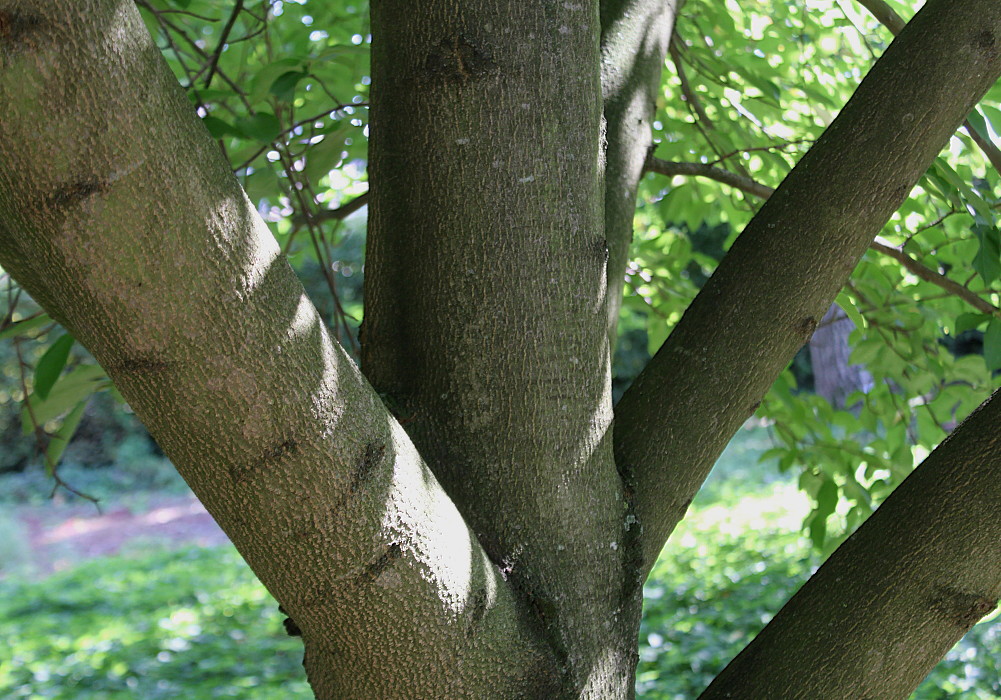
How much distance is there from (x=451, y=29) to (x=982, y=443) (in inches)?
37.5

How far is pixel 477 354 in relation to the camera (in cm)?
123

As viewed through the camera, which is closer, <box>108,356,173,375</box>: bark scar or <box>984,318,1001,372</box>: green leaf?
<box>108,356,173,375</box>: bark scar

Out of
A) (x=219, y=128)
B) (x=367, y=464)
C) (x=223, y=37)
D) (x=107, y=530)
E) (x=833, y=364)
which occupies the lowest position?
(x=367, y=464)

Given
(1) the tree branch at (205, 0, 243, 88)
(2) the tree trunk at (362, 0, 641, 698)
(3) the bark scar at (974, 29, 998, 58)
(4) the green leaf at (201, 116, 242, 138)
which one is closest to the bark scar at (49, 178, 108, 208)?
(2) the tree trunk at (362, 0, 641, 698)

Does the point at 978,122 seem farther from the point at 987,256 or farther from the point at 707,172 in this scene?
the point at 707,172

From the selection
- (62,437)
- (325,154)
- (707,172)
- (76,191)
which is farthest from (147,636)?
(76,191)

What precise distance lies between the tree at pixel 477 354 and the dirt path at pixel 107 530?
8.32 meters

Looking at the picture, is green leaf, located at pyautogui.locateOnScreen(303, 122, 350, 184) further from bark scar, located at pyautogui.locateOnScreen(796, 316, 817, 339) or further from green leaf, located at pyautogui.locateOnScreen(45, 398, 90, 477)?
bark scar, located at pyautogui.locateOnScreen(796, 316, 817, 339)

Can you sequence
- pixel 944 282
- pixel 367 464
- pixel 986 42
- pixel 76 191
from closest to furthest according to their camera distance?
pixel 76 191
pixel 367 464
pixel 986 42
pixel 944 282

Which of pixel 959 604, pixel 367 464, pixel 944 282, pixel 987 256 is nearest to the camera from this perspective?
pixel 367 464

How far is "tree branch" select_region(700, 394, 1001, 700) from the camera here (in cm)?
113

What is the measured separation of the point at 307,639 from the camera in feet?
3.76

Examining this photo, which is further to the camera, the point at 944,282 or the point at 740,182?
the point at 740,182

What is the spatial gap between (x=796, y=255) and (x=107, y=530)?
33.2 feet
